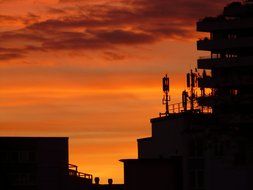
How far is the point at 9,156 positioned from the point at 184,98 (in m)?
31.2

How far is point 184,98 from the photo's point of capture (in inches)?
6762

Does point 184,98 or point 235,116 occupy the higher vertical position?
point 184,98

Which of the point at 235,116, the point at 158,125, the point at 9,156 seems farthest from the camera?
the point at 9,156

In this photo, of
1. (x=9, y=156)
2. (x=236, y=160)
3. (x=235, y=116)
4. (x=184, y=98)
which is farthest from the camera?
(x=9, y=156)

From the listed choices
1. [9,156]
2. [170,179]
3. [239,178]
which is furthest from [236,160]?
[9,156]

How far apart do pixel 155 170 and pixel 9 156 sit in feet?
140

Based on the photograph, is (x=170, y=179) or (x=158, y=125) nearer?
(x=170, y=179)

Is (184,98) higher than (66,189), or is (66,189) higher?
(184,98)

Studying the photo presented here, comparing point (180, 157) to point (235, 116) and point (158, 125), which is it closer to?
point (158, 125)

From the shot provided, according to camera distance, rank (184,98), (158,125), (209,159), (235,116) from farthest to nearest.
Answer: (184,98)
(158,125)
(209,159)
(235,116)

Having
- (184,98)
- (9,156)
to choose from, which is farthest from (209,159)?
(9,156)

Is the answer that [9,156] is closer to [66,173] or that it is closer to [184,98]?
[66,173]

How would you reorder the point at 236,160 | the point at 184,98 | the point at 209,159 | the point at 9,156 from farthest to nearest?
the point at 9,156 → the point at 184,98 → the point at 209,159 → the point at 236,160

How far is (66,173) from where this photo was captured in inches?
7505
